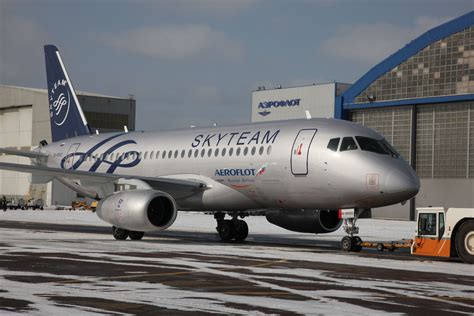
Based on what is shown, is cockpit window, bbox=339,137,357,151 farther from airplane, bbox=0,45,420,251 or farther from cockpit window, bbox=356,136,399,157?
cockpit window, bbox=356,136,399,157

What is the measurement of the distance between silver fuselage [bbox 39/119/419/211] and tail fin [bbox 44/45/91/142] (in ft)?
21.2

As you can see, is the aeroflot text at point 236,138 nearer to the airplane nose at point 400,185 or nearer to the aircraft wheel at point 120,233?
the aircraft wheel at point 120,233

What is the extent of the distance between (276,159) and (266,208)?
2.53 meters

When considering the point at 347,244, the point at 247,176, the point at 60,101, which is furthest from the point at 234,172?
the point at 60,101

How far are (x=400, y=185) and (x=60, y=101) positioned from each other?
884 inches

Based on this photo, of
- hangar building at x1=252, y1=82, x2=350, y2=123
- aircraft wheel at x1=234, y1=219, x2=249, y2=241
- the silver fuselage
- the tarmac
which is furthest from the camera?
hangar building at x1=252, y1=82, x2=350, y2=123

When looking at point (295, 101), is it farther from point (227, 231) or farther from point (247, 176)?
point (247, 176)

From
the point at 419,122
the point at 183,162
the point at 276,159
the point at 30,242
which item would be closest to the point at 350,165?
the point at 276,159

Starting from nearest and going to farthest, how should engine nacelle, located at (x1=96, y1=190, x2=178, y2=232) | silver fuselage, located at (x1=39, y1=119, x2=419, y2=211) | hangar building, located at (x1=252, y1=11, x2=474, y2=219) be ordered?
silver fuselage, located at (x1=39, y1=119, x2=419, y2=211) → engine nacelle, located at (x1=96, y1=190, x2=178, y2=232) → hangar building, located at (x1=252, y1=11, x2=474, y2=219)

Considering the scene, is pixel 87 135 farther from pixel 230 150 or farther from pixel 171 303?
pixel 171 303

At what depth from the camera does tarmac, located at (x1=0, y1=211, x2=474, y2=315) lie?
1219 centimetres

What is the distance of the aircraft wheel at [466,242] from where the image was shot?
2169 centimetres

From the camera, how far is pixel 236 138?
96.7 ft

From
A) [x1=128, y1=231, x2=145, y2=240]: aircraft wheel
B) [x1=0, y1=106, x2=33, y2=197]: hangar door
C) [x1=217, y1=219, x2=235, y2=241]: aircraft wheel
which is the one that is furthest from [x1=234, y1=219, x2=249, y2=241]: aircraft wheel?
[x1=0, y1=106, x2=33, y2=197]: hangar door
